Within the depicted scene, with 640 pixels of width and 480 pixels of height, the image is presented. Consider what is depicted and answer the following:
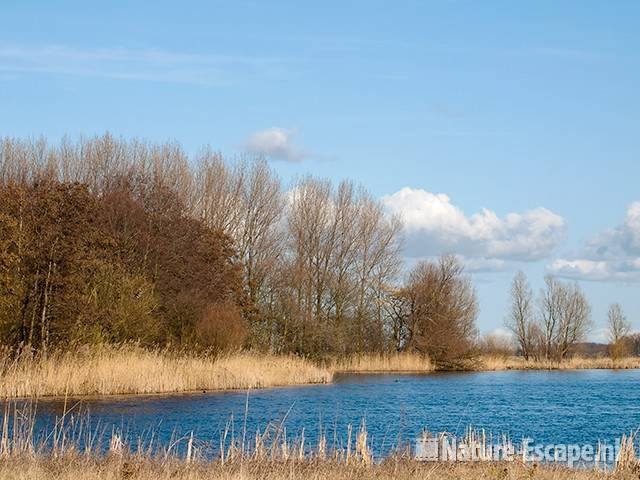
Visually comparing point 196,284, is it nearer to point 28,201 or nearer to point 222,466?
point 28,201

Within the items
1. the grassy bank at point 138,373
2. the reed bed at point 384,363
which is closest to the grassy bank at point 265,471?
the grassy bank at point 138,373

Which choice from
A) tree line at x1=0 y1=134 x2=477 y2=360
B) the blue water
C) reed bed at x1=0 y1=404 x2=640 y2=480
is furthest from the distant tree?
reed bed at x1=0 y1=404 x2=640 y2=480

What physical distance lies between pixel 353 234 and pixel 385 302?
5.09 m

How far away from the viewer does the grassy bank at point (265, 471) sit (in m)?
9.41

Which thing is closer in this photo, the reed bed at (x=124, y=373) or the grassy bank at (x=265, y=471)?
the grassy bank at (x=265, y=471)

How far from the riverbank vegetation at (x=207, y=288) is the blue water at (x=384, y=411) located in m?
2.49

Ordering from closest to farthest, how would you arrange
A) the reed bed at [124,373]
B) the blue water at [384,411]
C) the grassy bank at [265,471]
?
the grassy bank at [265,471] → the blue water at [384,411] → the reed bed at [124,373]

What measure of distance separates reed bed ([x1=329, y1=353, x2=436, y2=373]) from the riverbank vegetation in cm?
10

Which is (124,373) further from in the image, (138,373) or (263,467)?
(263,467)

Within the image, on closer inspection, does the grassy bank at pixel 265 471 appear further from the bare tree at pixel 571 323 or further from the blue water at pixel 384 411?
the bare tree at pixel 571 323

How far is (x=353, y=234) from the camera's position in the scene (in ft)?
178

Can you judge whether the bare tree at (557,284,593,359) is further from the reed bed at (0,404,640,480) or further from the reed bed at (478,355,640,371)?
the reed bed at (0,404,640,480)

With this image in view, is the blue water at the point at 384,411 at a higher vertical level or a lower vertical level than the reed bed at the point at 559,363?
lower

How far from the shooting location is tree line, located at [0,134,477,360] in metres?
27.0
